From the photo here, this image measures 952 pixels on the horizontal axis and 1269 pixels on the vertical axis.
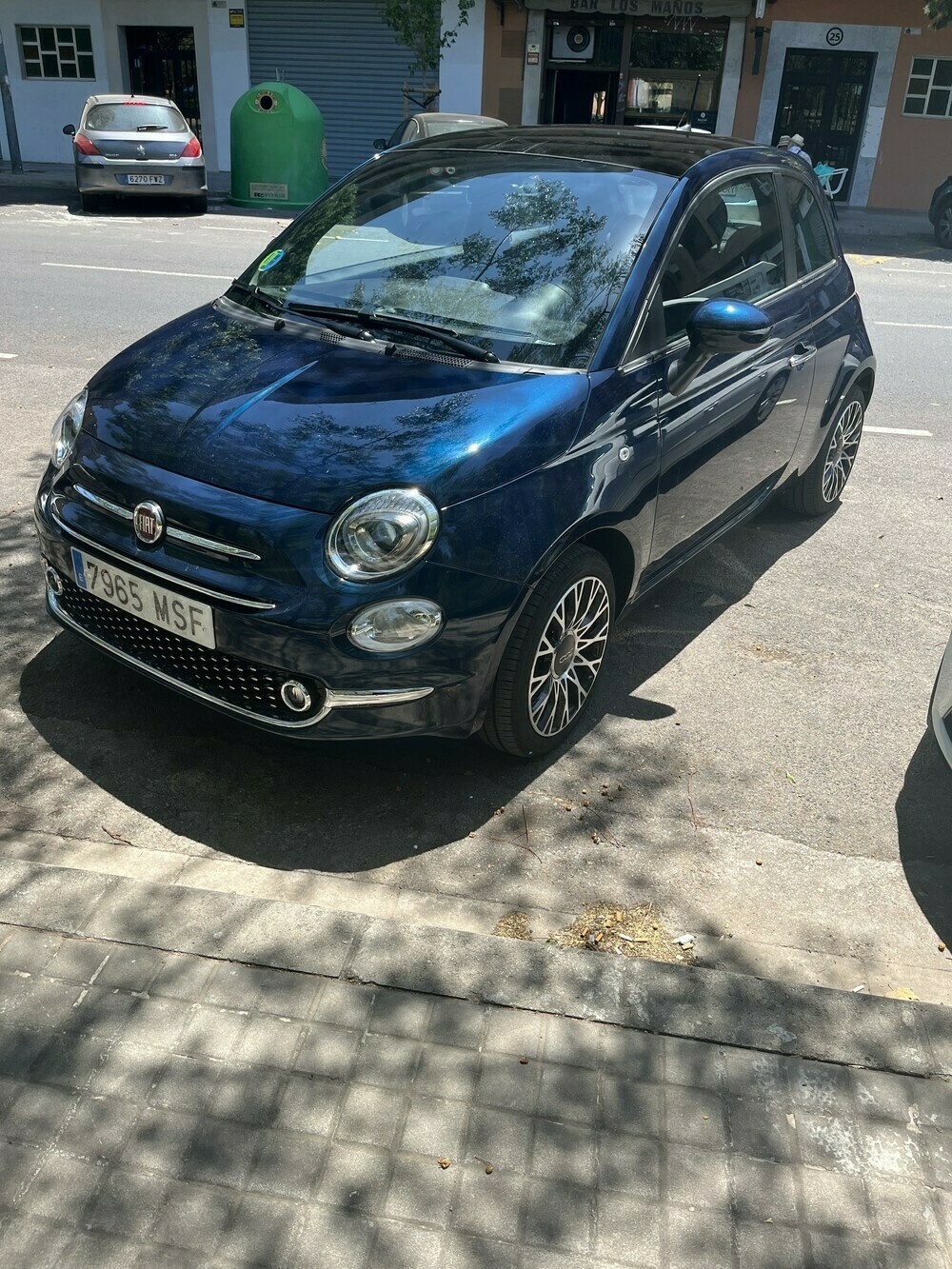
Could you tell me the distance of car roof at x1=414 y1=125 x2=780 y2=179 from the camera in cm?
414

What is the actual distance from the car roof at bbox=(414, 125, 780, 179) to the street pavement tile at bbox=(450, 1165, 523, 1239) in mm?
3328

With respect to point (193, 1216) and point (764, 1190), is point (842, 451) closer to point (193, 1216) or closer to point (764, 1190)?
point (764, 1190)

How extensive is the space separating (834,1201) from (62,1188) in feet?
5.12

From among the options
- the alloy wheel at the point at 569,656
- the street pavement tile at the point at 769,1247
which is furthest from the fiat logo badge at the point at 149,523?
the street pavement tile at the point at 769,1247

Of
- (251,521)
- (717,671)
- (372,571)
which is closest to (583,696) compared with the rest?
(717,671)

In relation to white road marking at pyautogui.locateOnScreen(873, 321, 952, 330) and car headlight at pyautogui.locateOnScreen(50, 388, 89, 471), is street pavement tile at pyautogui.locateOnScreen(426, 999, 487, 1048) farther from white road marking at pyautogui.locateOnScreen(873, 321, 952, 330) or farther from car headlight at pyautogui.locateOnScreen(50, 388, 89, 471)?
white road marking at pyautogui.locateOnScreen(873, 321, 952, 330)

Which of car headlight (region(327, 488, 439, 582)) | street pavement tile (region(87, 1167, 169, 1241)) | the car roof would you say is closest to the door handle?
the car roof

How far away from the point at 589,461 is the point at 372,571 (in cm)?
85

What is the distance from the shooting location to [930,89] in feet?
72.0

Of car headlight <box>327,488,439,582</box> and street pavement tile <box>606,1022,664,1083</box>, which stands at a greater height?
car headlight <box>327,488,439,582</box>

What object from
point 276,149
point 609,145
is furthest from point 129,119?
point 609,145

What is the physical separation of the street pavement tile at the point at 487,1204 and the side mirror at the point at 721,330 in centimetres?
258

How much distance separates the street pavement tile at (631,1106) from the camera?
2.40m

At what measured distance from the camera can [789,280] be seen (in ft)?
16.0
